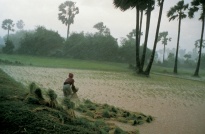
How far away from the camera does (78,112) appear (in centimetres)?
774

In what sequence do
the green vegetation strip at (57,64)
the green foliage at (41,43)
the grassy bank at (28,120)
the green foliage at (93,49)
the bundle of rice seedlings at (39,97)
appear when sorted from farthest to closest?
the green foliage at (93,49)
the green foliage at (41,43)
the green vegetation strip at (57,64)
the bundle of rice seedlings at (39,97)
the grassy bank at (28,120)

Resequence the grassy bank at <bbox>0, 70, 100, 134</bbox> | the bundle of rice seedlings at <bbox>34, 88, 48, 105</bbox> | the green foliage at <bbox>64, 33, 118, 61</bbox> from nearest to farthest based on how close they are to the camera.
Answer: the grassy bank at <bbox>0, 70, 100, 134</bbox>
the bundle of rice seedlings at <bbox>34, 88, 48, 105</bbox>
the green foliage at <bbox>64, 33, 118, 61</bbox>

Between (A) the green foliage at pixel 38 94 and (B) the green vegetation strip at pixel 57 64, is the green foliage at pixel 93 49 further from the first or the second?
(A) the green foliage at pixel 38 94

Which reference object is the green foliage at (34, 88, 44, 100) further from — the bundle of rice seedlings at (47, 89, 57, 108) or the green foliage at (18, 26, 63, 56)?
the green foliage at (18, 26, 63, 56)

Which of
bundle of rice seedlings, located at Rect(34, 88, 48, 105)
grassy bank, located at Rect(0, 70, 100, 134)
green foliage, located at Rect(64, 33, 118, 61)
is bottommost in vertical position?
grassy bank, located at Rect(0, 70, 100, 134)

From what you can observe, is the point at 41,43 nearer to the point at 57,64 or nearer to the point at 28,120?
Answer: the point at 57,64

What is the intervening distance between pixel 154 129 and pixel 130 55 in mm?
44275

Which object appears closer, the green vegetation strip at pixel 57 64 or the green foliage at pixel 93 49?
the green vegetation strip at pixel 57 64

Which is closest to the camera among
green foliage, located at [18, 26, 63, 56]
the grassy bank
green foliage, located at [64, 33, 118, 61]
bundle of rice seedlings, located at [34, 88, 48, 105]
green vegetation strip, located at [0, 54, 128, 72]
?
the grassy bank

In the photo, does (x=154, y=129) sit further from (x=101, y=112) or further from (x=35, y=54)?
(x=35, y=54)

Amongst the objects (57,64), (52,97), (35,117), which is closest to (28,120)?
(35,117)

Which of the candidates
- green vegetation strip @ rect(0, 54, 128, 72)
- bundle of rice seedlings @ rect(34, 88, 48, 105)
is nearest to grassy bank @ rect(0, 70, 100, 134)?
bundle of rice seedlings @ rect(34, 88, 48, 105)

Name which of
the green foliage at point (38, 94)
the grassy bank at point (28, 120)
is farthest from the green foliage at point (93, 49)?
the grassy bank at point (28, 120)

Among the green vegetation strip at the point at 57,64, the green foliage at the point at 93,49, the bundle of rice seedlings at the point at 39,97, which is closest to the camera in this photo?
the bundle of rice seedlings at the point at 39,97
